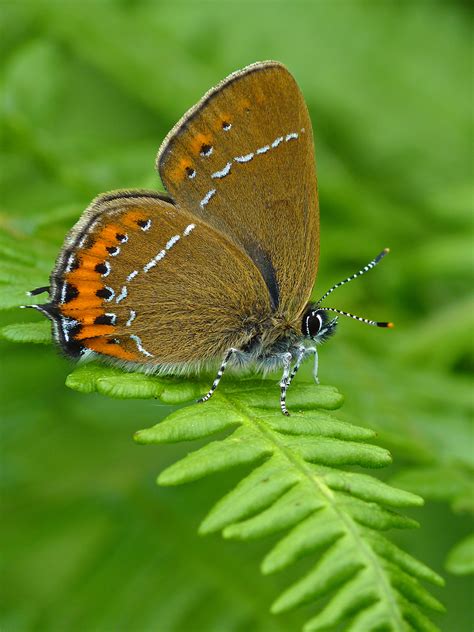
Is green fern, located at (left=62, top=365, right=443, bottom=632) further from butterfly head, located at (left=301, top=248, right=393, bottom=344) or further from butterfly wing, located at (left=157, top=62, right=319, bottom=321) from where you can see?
butterfly wing, located at (left=157, top=62, right=319, bottom=321)

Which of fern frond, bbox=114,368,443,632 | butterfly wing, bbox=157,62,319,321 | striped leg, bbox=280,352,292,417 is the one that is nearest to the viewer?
fern frond, bbox=114,368,443,632

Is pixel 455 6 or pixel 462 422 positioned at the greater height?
pixel 455 6

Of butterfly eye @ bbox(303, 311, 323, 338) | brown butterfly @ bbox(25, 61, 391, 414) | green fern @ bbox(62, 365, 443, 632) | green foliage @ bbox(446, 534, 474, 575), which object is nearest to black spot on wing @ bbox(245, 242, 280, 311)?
brown butterfly @ bbox(25, 61, 391, 414)

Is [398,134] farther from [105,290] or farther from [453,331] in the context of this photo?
A: [105,290]

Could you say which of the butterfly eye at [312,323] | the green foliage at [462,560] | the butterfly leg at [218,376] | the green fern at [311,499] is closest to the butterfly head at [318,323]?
the butterfly eye at [312,323]

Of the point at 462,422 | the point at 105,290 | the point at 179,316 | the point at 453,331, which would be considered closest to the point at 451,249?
the point at 453,331

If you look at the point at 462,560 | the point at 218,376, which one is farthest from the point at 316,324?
the point at 462,560

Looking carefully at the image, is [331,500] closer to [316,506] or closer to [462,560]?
[316,506]
